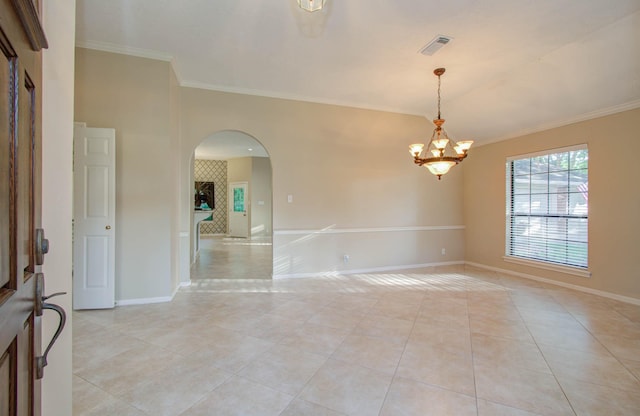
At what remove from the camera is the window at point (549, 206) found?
4543mm

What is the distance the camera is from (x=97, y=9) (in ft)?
9.73

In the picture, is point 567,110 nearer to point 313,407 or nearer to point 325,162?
point 325,162

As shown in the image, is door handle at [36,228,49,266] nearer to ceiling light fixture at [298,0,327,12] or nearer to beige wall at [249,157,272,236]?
ceiling light fixture at [298,0,327,12]

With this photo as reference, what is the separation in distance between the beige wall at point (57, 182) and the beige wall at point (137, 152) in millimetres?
2586

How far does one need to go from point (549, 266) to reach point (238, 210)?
917 cm

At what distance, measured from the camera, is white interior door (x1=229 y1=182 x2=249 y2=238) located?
1091cm

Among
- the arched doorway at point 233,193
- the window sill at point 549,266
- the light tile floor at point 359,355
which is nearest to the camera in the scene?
the light tile floor at point 359,355

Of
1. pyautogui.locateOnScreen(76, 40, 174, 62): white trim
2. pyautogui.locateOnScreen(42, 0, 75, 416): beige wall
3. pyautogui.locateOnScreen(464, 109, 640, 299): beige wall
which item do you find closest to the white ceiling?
pyautogui.locateOnScreen(76, 40, 174, 62): white trim

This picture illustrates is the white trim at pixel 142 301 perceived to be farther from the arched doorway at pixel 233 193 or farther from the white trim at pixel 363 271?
the arched doorway at pixel 233 193

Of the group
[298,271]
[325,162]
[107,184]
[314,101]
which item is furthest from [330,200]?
[107,184]

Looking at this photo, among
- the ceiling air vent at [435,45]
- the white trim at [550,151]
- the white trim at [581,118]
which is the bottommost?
the white trim at [550,151]

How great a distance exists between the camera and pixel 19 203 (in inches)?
30.1

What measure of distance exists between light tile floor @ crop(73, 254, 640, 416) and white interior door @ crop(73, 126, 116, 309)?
0.84 ft

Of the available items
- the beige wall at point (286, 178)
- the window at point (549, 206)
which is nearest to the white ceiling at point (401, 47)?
the beige wall at point (286, 178)
